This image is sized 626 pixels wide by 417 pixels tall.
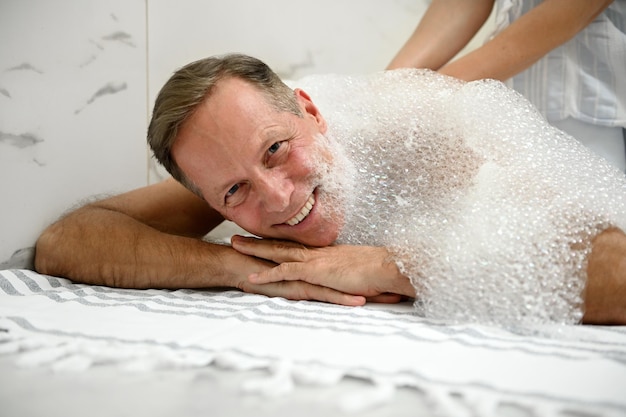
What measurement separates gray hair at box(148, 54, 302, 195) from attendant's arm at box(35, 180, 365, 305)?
128mm

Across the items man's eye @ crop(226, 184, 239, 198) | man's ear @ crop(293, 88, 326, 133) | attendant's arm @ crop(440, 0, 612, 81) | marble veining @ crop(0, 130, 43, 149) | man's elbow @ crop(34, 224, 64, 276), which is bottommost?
man's elbow @ crop(34, 224, 64, 276)

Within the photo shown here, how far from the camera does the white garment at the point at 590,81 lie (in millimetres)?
1551

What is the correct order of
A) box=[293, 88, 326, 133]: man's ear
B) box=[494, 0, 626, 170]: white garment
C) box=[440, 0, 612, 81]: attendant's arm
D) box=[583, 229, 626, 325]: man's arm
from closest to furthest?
1. box=[583, 229, 626, 325]: man's arm
2. box=[293, 88, 326, 133]: man's ear
3. box=[440, 0, 612, 81]: attendant's arm
4. box=[494, 0, 626, 170]: white garment

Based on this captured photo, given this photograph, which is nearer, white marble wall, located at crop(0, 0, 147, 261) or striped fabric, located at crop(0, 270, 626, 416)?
striped fabric, located at crop(0, 270, 626, 416)

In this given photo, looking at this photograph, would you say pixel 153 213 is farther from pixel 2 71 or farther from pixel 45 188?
pixel 2 71

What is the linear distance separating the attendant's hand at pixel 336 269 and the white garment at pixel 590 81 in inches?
31.4

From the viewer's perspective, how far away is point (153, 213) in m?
1.43

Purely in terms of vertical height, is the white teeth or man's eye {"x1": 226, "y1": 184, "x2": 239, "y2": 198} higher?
man's eye {"x1": 226, "y1": 184, "x2": 239, "y2": 198}

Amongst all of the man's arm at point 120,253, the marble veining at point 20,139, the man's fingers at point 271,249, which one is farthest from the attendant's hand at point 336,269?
the marble veining at point 20,139

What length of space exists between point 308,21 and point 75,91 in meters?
0.80

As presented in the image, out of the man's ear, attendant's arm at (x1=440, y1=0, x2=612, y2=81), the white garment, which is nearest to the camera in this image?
the man's ear

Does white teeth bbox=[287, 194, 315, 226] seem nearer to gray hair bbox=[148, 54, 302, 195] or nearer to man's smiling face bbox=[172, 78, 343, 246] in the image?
man's smiling face bbox=[172, 78, 343, 246]

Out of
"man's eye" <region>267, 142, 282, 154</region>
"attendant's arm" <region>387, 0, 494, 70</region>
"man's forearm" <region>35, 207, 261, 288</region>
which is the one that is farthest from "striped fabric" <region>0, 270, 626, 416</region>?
Answer: "attendant's arm" <region>387, 0, 494, 70</region>

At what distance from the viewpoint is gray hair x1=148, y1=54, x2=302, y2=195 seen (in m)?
1.13
